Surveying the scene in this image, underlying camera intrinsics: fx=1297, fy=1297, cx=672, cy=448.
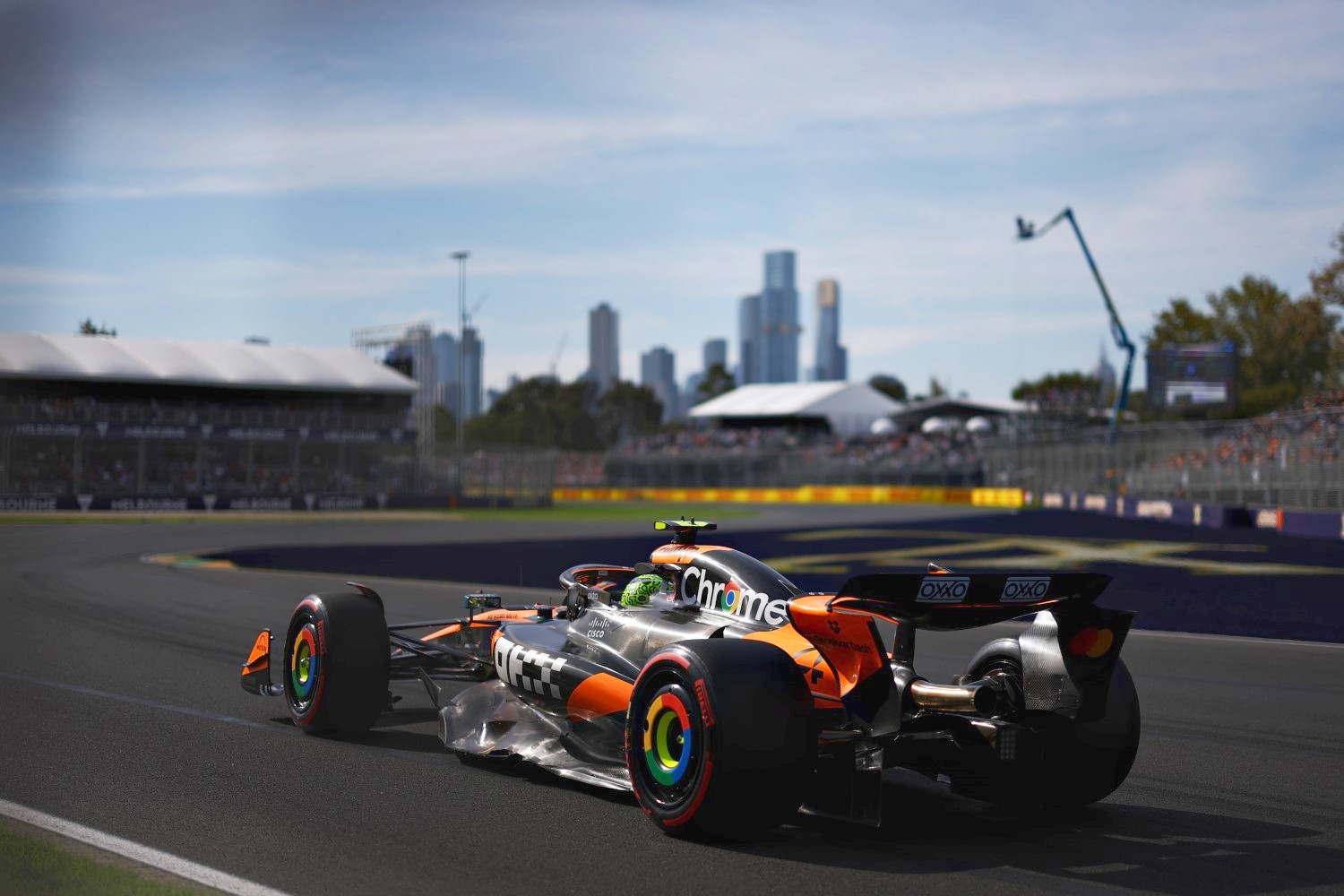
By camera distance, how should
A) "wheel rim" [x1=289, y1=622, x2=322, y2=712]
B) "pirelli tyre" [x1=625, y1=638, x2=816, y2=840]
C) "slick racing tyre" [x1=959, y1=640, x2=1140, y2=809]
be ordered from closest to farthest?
1. "pirelli tyre" [x1=625, y1=638, x2=816, y2=840]
2. "slick racing tyre" [x1=959, y1=640, x2=1140, y2=809]
3. "wheel rim" [x1=289, y1=622, x2=322, y2=712]

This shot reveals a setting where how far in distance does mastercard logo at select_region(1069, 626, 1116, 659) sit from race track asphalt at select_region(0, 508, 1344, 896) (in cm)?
79

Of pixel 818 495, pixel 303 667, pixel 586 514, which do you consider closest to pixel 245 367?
pixel 586 514

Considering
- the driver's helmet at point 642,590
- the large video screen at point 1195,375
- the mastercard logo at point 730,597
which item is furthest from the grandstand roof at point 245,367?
the large video screen at point 1195,375

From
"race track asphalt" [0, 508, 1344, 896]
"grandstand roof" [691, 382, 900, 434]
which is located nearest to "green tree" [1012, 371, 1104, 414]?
"grandstand roof" [691, 382, 900, 434]

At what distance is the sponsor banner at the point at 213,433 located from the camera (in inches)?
1676

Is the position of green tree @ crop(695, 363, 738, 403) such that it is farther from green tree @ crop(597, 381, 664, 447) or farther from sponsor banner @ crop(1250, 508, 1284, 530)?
sponsor banner @ crop(1250, 508, 1284, 530)

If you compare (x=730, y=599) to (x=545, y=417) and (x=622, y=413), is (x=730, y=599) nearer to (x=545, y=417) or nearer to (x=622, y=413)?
(x=545, y=417)

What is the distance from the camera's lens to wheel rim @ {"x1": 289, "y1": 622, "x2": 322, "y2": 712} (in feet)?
25.3

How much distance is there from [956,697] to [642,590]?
2094 mm

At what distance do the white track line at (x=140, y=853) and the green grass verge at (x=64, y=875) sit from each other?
0.30 ft

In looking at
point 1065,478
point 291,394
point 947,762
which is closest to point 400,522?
point 291,394

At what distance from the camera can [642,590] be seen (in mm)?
7102

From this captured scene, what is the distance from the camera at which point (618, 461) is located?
267 feet

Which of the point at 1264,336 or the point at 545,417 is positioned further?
Answer: the point at 545,417
